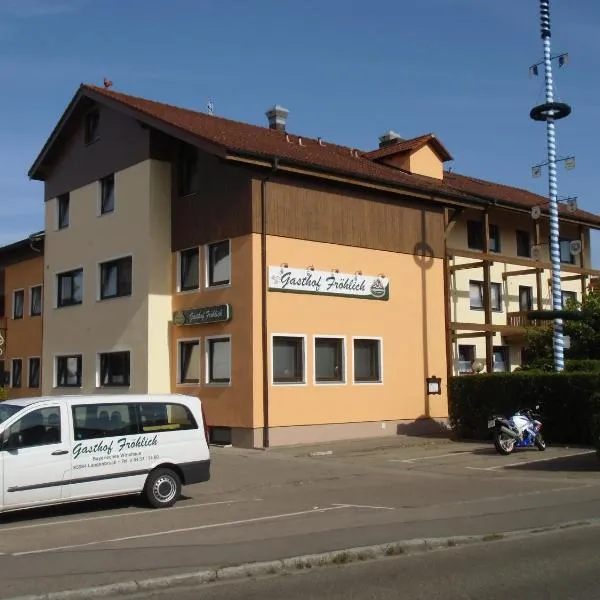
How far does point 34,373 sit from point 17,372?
1.59m

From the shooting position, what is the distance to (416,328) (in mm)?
25328

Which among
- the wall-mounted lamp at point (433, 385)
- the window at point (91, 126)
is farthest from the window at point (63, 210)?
the wall-mounted lamp at point (433, 385)

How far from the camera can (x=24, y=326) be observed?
Result: 32500mm

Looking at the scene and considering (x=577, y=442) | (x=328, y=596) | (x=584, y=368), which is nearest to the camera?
(x=328, y=596)

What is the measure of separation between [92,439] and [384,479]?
6.25 m

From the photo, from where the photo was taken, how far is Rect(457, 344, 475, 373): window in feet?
95.7

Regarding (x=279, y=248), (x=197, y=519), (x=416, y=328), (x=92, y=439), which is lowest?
(x=197, y=519)

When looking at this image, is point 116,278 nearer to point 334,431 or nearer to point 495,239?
point 334,431

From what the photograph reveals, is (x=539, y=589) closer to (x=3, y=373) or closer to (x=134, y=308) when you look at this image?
(x=134, y=308)

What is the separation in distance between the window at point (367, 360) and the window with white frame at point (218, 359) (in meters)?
3.79

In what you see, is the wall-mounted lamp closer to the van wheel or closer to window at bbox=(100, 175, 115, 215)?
window at bbox=(100, 175, 115, 215)

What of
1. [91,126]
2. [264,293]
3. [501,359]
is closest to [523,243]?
[501,359]

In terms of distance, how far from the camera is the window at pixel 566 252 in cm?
3372

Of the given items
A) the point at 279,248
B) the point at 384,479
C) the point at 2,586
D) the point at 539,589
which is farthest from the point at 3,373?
the point at 539,589
